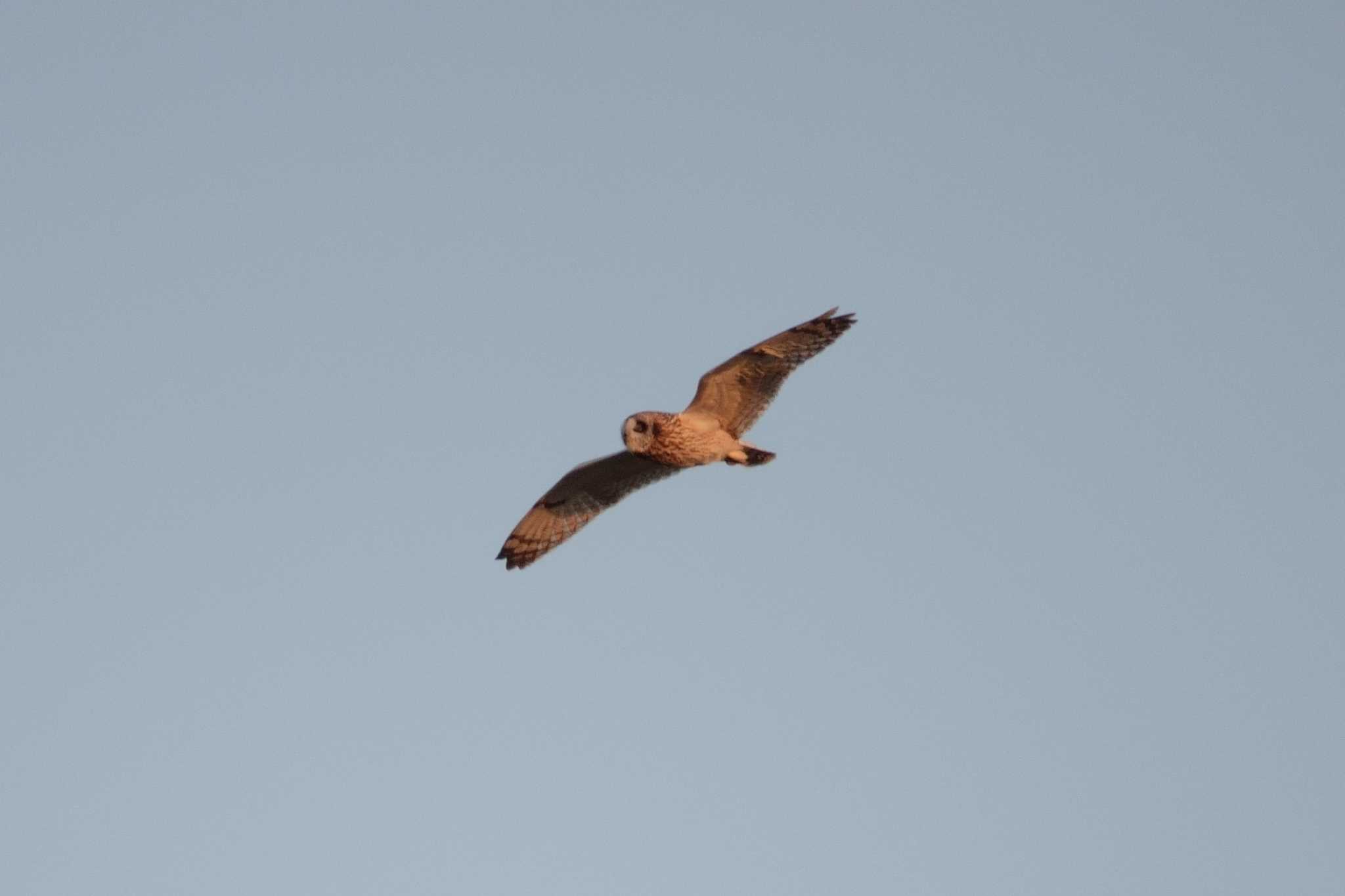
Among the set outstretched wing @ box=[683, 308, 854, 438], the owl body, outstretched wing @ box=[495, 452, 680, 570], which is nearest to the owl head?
the owl body

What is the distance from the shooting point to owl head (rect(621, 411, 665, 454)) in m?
20.2

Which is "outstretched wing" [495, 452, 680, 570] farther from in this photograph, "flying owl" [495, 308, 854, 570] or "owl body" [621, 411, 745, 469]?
"owl body" [621, 411, 745, 469]

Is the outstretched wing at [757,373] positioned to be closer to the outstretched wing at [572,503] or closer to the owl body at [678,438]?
the owl body at [678,438]

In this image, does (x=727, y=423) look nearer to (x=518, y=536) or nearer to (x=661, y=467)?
(x=661, y=467)

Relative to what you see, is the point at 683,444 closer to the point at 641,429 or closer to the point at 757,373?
the point at 641,429

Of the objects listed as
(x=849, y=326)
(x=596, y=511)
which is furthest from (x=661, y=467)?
(x=849, y=326)

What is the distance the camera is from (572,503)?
22328mm

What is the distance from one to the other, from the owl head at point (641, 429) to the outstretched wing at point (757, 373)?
467mm

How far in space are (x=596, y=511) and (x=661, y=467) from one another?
3.81ft

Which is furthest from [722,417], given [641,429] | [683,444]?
[641,429]

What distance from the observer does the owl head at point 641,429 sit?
20.2 meters

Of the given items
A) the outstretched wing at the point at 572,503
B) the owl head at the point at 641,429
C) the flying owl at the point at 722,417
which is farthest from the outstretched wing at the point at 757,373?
the outstretched wing at the point at 572,503

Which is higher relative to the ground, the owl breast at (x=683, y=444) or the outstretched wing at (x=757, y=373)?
the outstretched wing at (x=757, y=373)

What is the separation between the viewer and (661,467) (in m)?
21.6
